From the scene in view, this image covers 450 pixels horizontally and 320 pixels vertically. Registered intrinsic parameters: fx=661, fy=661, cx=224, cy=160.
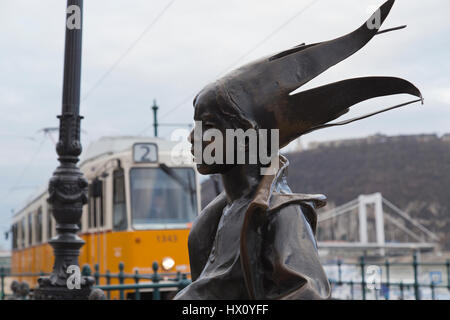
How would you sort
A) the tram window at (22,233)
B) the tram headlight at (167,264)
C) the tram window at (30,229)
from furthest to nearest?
1. the tram window at (22,233)
2. the tram window at (30,229)
3. the tram headlight at (167,264)

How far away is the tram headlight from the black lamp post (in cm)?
465

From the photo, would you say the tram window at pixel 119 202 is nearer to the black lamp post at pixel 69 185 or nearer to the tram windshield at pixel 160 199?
the tram windshield at pixel 160 199

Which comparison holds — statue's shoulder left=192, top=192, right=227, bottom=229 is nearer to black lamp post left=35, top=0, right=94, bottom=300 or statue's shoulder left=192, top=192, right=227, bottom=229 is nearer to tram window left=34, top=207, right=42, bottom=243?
black lamp post left=35, top=0, right=94, bottom=300

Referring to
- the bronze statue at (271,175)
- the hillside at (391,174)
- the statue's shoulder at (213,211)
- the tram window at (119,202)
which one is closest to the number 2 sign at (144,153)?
the tram window at (119,202)

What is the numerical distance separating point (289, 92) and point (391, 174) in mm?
88228

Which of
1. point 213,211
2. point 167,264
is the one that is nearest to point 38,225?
point 167,264

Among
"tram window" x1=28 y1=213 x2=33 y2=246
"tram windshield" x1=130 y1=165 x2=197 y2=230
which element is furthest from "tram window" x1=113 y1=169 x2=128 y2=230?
"tram window" x1=28 y1=213 x2=33 y2=246

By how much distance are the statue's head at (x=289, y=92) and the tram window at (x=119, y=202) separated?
26.5 ft

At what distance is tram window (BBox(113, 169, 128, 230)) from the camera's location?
9.84m

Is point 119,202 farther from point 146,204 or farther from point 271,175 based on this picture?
point 271,175

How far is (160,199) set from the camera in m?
9.91

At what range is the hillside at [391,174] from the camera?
3287 inches
